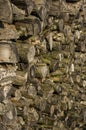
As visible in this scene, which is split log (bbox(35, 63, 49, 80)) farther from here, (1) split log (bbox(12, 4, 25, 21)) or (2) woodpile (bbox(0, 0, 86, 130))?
(1) split log (bbox(12, 4, 25, 21))

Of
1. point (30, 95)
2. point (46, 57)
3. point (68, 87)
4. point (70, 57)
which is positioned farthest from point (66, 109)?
point (30, 95)

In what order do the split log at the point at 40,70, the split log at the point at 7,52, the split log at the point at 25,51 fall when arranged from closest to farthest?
the split log at the point at 7,52, the split log at the point at 25,51, the split log at the point at 40,70

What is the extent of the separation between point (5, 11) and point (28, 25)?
0.56 meters

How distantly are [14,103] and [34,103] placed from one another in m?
0.49

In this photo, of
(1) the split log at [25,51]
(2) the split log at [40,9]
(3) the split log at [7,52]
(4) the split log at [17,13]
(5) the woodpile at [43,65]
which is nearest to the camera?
(3) the split log at [7,52]

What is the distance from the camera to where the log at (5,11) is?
302cm

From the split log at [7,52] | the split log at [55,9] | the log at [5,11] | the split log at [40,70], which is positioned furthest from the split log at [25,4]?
the split log at [55,9]

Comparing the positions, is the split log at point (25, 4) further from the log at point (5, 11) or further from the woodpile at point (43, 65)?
the log at point (5, 11)

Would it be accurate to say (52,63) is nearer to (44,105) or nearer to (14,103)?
(44,105)

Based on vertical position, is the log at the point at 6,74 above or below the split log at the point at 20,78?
above

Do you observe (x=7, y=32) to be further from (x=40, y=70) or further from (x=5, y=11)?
(x=40, y=70)

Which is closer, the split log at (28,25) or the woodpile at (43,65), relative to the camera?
the woodpile at (43,65)

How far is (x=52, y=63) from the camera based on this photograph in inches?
179

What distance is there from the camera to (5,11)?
3061mm
